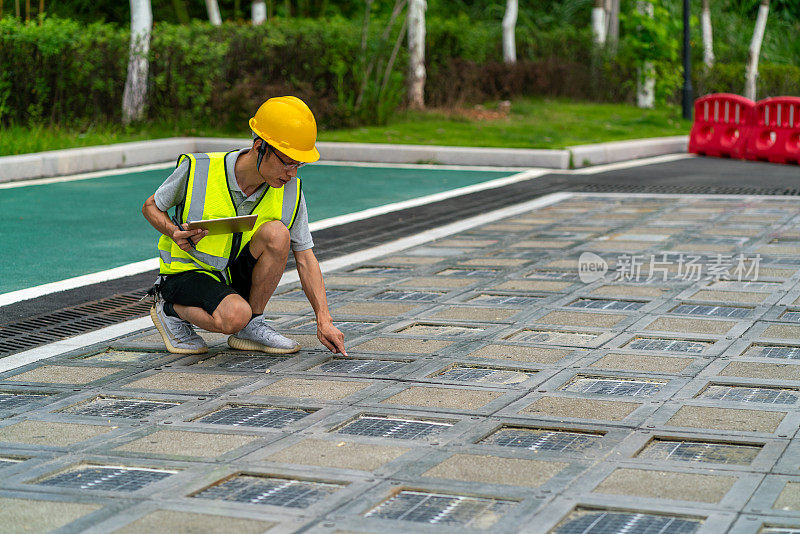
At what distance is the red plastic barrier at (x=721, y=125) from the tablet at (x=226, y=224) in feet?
38.8

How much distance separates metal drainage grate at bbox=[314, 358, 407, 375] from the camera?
5.67 meters

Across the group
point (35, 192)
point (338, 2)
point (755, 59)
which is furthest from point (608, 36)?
point (35, 192)

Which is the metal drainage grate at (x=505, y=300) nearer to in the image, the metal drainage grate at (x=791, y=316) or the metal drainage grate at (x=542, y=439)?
the metal drainage grate at (x=791, y=316)

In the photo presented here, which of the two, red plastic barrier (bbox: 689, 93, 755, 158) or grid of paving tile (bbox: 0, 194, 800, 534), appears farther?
red plastic barrier (bbox: 689, 93, 755, 158)

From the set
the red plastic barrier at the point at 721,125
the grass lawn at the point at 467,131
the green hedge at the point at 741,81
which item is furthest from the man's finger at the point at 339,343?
the green hedge at the point at 741,81

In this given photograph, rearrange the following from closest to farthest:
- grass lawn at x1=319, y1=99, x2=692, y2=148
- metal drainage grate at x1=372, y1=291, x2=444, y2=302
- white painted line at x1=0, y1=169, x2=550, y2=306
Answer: metal drainage grate at x1=372, y1=291, x2=444, y2=302
white painted line at x1=0, y1=169, x2=550, y2=306
grass lawn at x1=319, y1=99, x2=692, y2=148

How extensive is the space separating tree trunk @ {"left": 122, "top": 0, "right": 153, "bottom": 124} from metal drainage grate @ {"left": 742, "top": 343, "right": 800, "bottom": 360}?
525 inches

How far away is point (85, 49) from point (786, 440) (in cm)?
1477

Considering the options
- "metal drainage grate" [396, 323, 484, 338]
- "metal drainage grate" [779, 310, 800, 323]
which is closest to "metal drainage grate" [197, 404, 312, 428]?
"metal drainage grate" [396, 323, 484, 338]

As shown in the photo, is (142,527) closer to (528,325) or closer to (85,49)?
(528,325)

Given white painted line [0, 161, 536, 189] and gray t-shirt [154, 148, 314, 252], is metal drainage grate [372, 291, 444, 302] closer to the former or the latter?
gray t-shirt [154, 148, 314, 252]

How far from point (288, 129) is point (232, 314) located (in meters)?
1.01

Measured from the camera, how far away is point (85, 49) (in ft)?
57.0

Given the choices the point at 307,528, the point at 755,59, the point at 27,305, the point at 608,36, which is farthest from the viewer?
the point at 608,36
